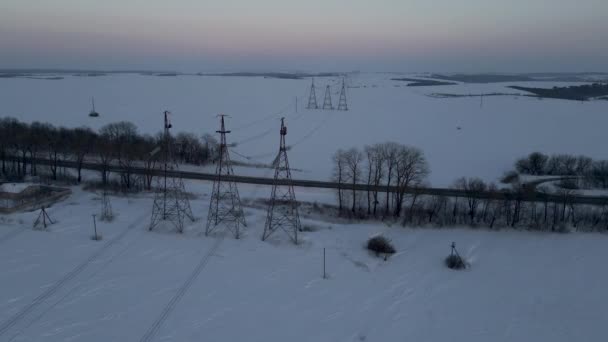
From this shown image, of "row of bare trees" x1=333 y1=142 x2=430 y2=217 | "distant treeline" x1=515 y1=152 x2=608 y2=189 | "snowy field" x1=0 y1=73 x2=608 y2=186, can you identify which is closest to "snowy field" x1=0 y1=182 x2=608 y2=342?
"row of bare trees" x1=333 y1=142 x2=430 y2=217

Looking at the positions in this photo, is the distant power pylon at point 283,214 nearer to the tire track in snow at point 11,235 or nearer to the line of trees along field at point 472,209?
the line of trees along field at point 472,209

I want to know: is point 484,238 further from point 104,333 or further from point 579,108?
point 579,108

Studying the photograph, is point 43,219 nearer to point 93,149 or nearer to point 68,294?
point 68,294

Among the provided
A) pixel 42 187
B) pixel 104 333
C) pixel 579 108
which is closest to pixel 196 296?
pixel 104 333

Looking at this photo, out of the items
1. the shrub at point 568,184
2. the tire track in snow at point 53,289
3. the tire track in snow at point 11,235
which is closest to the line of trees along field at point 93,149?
the tire track in snow at point 11,235

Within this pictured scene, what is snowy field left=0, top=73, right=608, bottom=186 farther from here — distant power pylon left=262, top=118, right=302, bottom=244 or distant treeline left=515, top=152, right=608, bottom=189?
distant power pylon left=262, top=118, right=302, bottom=244
